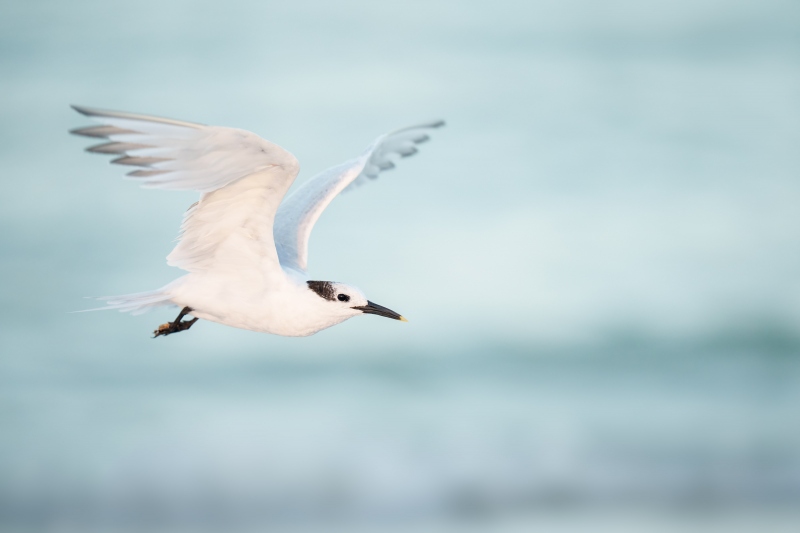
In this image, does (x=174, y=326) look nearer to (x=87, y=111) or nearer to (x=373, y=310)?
(x=373, y=310)

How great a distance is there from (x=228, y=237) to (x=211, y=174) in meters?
0.73

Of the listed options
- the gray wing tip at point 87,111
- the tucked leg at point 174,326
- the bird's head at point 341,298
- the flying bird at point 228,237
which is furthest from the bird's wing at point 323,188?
the gray wing tip at point 87,111

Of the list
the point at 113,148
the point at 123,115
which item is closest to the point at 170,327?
the point at 113,148

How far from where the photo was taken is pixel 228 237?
7.65 m

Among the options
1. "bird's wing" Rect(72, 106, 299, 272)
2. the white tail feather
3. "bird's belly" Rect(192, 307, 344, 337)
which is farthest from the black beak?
the white tail feather

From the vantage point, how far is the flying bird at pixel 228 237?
6.80 metres

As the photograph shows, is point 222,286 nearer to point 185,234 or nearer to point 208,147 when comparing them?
point 185,234

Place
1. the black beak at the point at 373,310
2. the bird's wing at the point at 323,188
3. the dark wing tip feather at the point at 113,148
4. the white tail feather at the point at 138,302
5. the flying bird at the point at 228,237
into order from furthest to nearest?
the bird's wing at the point at 323,188
the black beak at the point at 373,310
the white tail feather at the point at 138,302
the flying bird at the point at 228,237
the dark wing tip feather at the point at 113,148

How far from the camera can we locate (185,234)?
773 centimetres

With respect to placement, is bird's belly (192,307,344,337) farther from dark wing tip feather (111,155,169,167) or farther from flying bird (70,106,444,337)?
dark wing tip feather (111,155,169,167)

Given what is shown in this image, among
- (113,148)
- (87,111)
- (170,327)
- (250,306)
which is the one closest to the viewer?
(87,111)

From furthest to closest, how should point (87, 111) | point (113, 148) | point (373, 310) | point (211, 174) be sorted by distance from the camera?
1. point (373, 310)
2. point (211, 174)
3. point (113, 148)
4. point (87, 111)

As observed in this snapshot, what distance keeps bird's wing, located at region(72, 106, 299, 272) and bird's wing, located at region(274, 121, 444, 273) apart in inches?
28.7

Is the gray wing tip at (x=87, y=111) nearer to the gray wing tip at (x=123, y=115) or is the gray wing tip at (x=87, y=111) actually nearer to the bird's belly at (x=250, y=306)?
the gray wing tip at (x=123, y=115)
